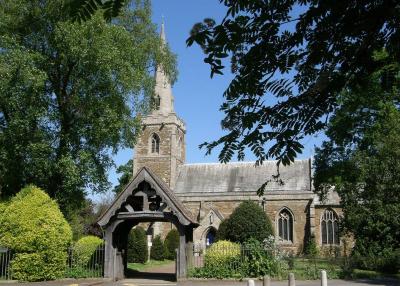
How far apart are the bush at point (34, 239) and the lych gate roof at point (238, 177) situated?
24.7 metres

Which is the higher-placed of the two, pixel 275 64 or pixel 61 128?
pixel 61 128

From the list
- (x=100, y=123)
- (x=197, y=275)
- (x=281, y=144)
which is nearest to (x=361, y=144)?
(x=197, y=275)

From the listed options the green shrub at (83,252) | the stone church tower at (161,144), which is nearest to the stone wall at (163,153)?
the stone church tower at (161,144)

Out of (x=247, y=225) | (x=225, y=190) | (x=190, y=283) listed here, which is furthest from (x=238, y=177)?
(x=190, y=283)

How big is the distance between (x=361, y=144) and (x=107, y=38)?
14.5 m

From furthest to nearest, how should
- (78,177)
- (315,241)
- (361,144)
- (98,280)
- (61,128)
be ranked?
1. (315,241)
2. (361,144)
3. (61,128)
4. (78,177)
5. (98,280)

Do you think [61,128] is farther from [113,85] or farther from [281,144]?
[281,144]

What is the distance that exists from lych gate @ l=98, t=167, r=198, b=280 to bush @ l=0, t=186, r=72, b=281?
1.92 metres

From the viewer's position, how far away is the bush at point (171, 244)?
38084 mm

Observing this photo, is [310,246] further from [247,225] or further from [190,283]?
[190,283]

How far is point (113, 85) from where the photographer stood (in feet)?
69.7

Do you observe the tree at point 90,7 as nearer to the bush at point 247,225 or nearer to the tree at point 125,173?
the bush at point 247,225

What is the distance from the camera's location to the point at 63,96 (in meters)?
22.6

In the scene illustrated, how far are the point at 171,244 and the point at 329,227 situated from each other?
13.2 m
